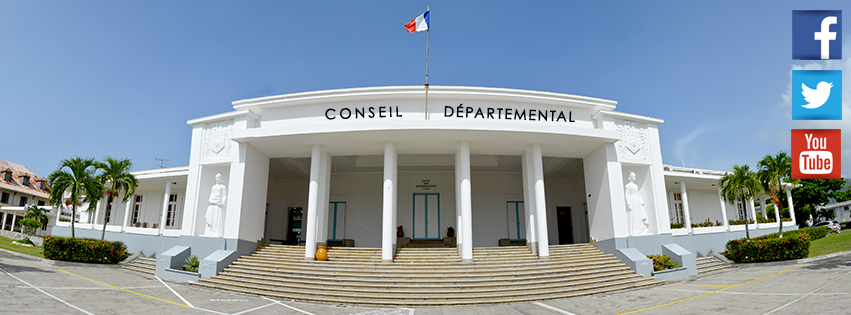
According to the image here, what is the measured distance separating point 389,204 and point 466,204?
2750 mm

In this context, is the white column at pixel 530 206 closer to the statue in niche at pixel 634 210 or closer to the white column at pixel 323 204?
the statue in niche at pixel 634 210

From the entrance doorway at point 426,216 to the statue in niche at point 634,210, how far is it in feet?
28.7

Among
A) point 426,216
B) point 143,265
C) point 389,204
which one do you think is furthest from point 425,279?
point 143,265

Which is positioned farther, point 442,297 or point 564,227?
point 564,227

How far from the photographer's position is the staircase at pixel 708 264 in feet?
52.1

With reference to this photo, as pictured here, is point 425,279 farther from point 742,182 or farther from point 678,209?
point 678,209

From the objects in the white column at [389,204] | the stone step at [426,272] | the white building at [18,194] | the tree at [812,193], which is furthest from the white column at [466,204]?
the white building at [18,194]

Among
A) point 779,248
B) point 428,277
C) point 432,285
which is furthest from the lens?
point 779,248

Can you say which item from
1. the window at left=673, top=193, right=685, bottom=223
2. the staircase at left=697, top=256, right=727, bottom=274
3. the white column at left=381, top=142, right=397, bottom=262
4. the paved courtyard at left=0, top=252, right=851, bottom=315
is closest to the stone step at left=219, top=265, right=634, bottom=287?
the paved courtyard at left=0, top=252, right=851, bottom=315

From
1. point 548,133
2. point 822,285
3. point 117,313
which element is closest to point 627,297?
point 822,285

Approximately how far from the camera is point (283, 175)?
73.4 ft

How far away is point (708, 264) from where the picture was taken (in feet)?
54.6

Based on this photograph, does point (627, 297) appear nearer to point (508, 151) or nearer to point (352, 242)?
point (508, 151)

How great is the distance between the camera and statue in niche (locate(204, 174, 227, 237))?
1553 centimetres
